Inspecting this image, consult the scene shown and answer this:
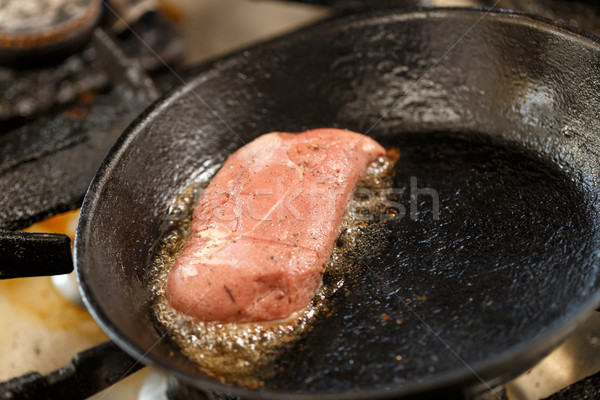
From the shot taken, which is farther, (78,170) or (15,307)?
(78,170)

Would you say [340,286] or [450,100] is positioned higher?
[450,100]

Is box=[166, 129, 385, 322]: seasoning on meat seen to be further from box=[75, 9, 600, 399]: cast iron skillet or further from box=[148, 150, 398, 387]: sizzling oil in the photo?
box=[75, 9, 600, 399]: cast iron skillet

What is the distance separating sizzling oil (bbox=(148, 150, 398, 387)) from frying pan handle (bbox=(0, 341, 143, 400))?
0.25 m

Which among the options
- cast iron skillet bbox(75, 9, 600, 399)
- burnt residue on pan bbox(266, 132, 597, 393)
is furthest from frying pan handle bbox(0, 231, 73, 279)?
burnt residue on pan bbox(266, 132, 597, 393)

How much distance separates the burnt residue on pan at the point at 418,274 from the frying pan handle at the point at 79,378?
0.25m

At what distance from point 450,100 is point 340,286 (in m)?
1.21

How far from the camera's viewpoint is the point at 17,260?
1961 millimetres

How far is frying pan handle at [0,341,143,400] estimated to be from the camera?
1.87 m

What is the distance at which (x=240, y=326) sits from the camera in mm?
1890

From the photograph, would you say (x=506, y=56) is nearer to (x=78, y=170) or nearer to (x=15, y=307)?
(x=78, y=170)

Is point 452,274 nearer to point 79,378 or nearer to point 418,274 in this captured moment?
point 418,274

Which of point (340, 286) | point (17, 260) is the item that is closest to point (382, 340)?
point (340, 286)

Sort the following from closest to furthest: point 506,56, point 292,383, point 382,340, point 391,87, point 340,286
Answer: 1. point 292,383
2. point 382,340
3. point 340,286
4. point 506,56
5. point 391,87

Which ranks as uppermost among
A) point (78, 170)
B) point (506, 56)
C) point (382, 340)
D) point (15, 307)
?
point (506, 56)
